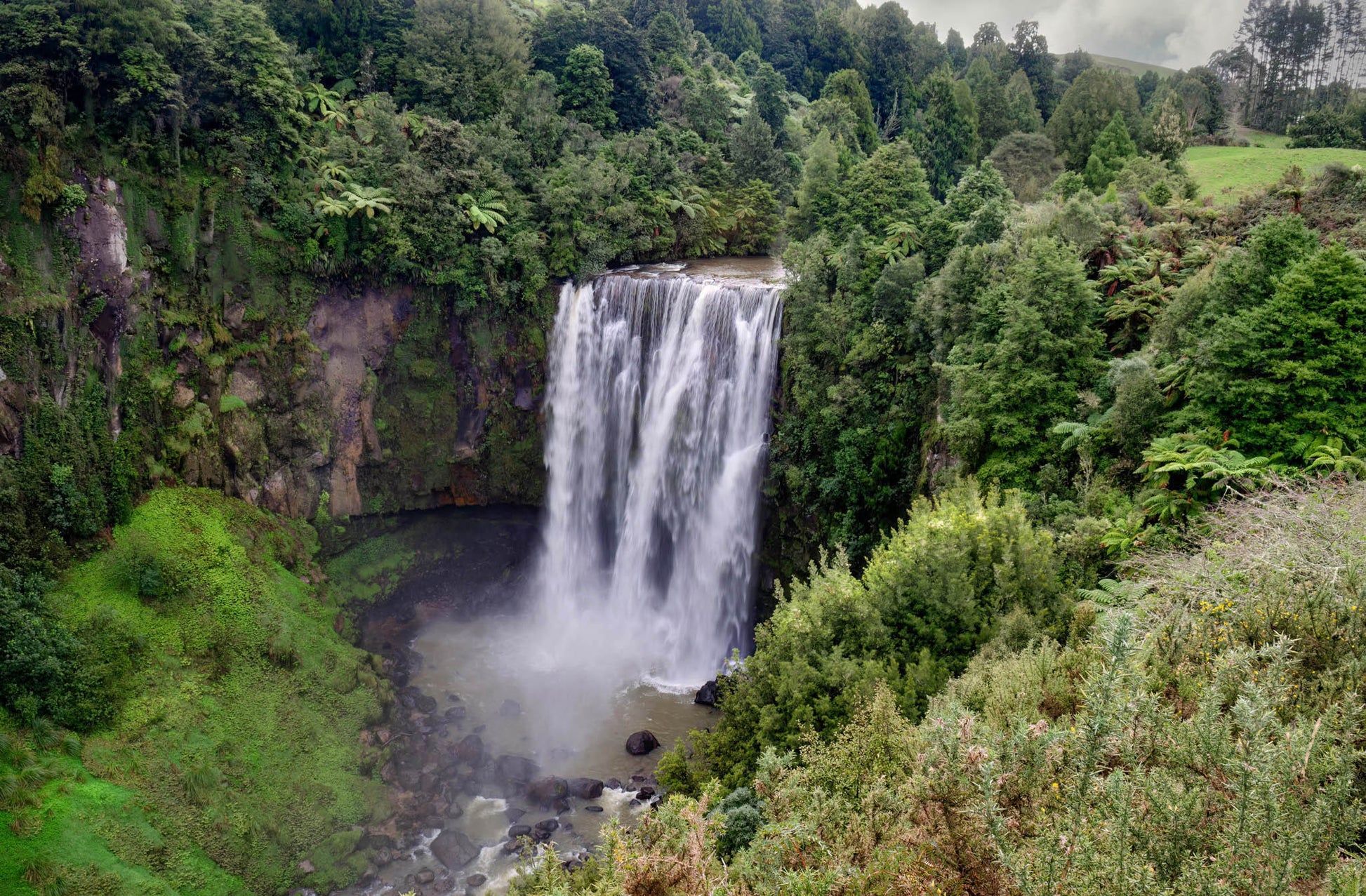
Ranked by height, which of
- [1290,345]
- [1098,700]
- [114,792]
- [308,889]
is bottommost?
[308,889]

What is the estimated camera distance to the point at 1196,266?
1812 centimetres

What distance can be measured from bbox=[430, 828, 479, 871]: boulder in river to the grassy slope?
2120 mm

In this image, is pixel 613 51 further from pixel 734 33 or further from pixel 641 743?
pixel 641 743

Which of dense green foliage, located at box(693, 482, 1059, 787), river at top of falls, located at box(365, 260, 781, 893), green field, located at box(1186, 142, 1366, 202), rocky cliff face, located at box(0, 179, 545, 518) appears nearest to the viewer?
dense green foliage, located at box(693, 482, 1059, 787)

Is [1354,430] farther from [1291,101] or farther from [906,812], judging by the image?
[1291,101]

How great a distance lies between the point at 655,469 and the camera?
2680 centimetres

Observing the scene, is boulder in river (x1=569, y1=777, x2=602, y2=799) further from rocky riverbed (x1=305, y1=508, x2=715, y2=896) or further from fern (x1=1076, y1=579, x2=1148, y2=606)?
fern (x1=1076, y1=579, x2=1148, y2=606)

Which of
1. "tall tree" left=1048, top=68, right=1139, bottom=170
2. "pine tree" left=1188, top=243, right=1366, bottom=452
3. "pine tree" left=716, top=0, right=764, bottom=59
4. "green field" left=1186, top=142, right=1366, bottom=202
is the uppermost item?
"pine tree" left=716, top=0, right=764, bottom=59

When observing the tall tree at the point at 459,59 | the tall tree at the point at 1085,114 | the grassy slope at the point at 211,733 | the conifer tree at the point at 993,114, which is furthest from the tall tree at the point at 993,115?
the grassy slope at the point at 211,733

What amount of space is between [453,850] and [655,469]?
12.4 meters

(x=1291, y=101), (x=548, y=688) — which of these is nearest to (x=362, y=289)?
(x=548, y=688)

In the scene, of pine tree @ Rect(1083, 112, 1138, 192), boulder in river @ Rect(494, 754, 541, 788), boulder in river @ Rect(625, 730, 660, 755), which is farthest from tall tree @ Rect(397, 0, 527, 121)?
boulder in river @ Rect(625, 730, 660, 755)

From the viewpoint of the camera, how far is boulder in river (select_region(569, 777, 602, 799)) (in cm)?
2045

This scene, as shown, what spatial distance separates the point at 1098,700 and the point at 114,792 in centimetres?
1924
